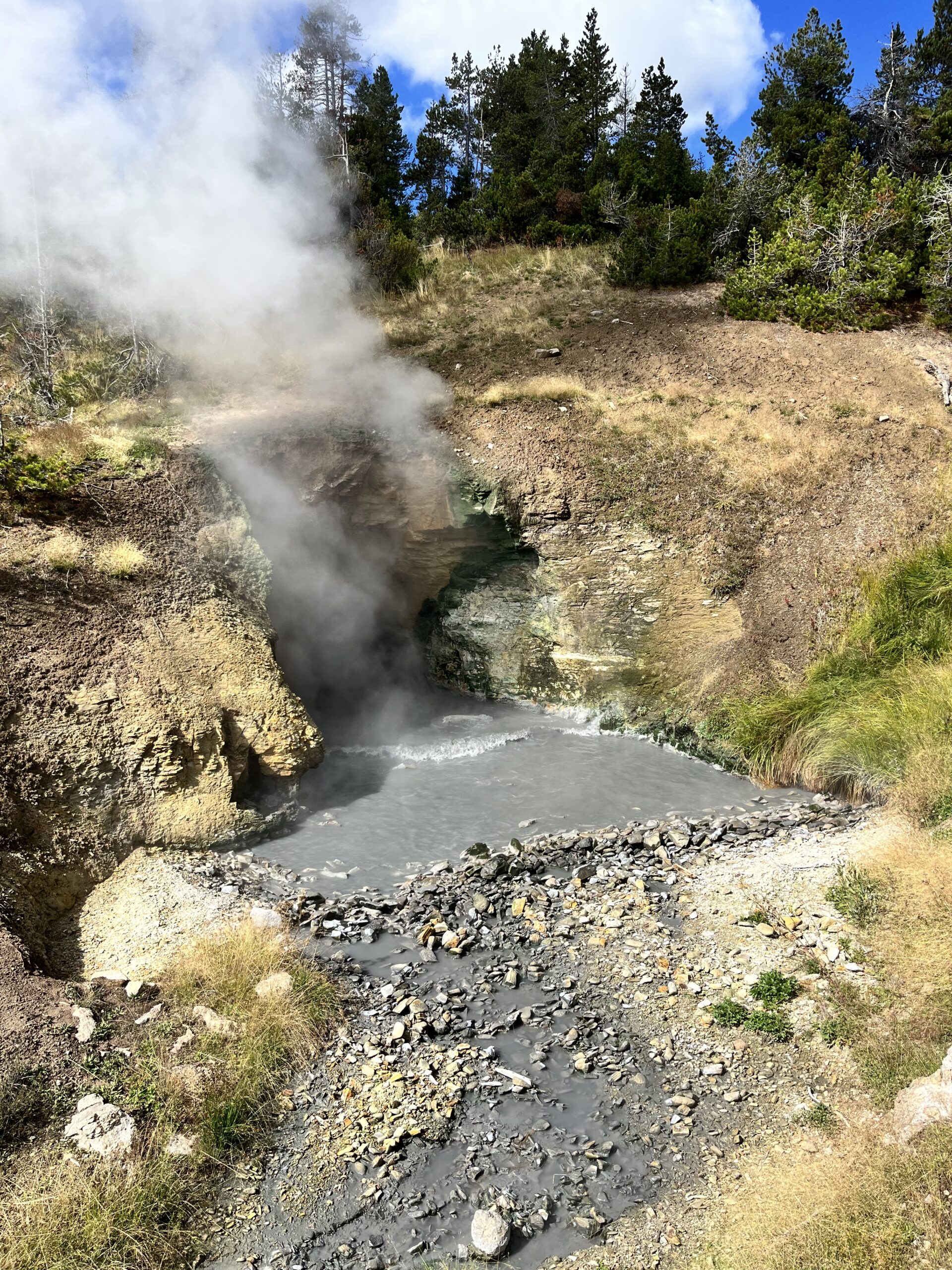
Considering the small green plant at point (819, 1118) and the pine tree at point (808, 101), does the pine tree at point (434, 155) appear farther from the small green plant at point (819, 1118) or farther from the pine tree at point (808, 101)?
the small green plant at point (819, 1118)

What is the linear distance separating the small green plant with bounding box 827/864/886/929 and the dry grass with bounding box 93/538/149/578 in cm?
693

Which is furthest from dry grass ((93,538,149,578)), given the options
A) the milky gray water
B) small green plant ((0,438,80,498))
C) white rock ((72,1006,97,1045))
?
white rock ((72,1006,97,1045))

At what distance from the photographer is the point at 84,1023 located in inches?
187

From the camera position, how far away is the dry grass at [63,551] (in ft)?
25.0

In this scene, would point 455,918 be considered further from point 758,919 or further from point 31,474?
point 31,474

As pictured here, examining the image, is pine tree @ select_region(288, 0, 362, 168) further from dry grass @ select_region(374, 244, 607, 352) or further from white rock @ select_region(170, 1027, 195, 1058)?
white rock @ select_region(170, 1027, 195, 1058)

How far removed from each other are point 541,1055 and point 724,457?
8.51m

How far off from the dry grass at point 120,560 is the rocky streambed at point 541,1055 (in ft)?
9.97

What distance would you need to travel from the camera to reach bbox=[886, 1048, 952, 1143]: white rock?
3742mm

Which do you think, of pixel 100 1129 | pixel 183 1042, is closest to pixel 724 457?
pixel 183 1042

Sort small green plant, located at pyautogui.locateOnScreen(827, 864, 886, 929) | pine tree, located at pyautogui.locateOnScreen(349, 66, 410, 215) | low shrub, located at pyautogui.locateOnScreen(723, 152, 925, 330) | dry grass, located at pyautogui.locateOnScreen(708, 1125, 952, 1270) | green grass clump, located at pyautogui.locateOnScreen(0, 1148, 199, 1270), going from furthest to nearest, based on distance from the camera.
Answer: pine tree, located at pyautogui.locateOnScreen(349, 66, 410, 215) → low shrub, located at pyautogui.locateOnScreen(723, 152, 925, 330) → small green plant, located at pyautogui.locateOnScreen(827, 864, 886, 929) → green grass clump, located at pyautogui.locateOnScreen(0, 1148, 199, 1270) → dry grass, located at pyautogui.locateOnScreen(708, 1125, 952, 1270)

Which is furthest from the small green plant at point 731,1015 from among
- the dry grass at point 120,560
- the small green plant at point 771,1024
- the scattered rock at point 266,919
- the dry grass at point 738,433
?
the dry grass at point 738,433

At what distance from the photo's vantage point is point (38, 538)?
25.4 feet

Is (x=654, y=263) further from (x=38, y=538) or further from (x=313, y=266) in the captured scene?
(x=38, y=538)
